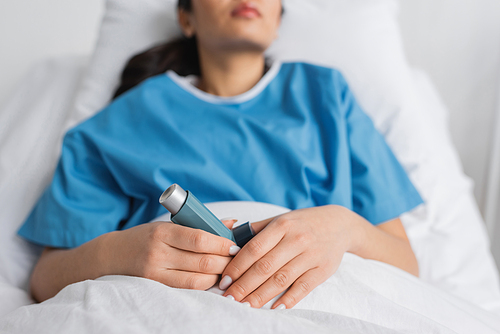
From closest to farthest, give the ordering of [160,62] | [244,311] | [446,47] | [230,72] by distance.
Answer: [244,311], [230,72], [160,62], [446,47]

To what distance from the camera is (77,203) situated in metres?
0.78

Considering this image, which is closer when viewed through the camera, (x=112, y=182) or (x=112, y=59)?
Result: (x=112, y=182)

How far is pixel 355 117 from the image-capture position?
0.88m

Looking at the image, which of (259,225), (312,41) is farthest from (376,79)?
(259,225)

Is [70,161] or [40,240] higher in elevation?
[70,161]

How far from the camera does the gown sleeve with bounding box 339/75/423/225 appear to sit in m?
0.80

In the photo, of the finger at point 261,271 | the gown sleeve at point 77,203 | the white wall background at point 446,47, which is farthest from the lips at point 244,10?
the white wall background at point 446,47

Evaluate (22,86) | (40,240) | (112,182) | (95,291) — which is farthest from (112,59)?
(95,291)

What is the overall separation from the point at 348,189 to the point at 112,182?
514 millimetres

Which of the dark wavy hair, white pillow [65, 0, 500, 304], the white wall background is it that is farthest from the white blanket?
the white wall background

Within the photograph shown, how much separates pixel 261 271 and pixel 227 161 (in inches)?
13.4

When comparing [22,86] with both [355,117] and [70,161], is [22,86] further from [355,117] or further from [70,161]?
[355,117]

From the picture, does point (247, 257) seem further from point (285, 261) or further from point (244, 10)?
point (244, 10)

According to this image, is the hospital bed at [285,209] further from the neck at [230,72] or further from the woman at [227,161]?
the neck at [230,72]
